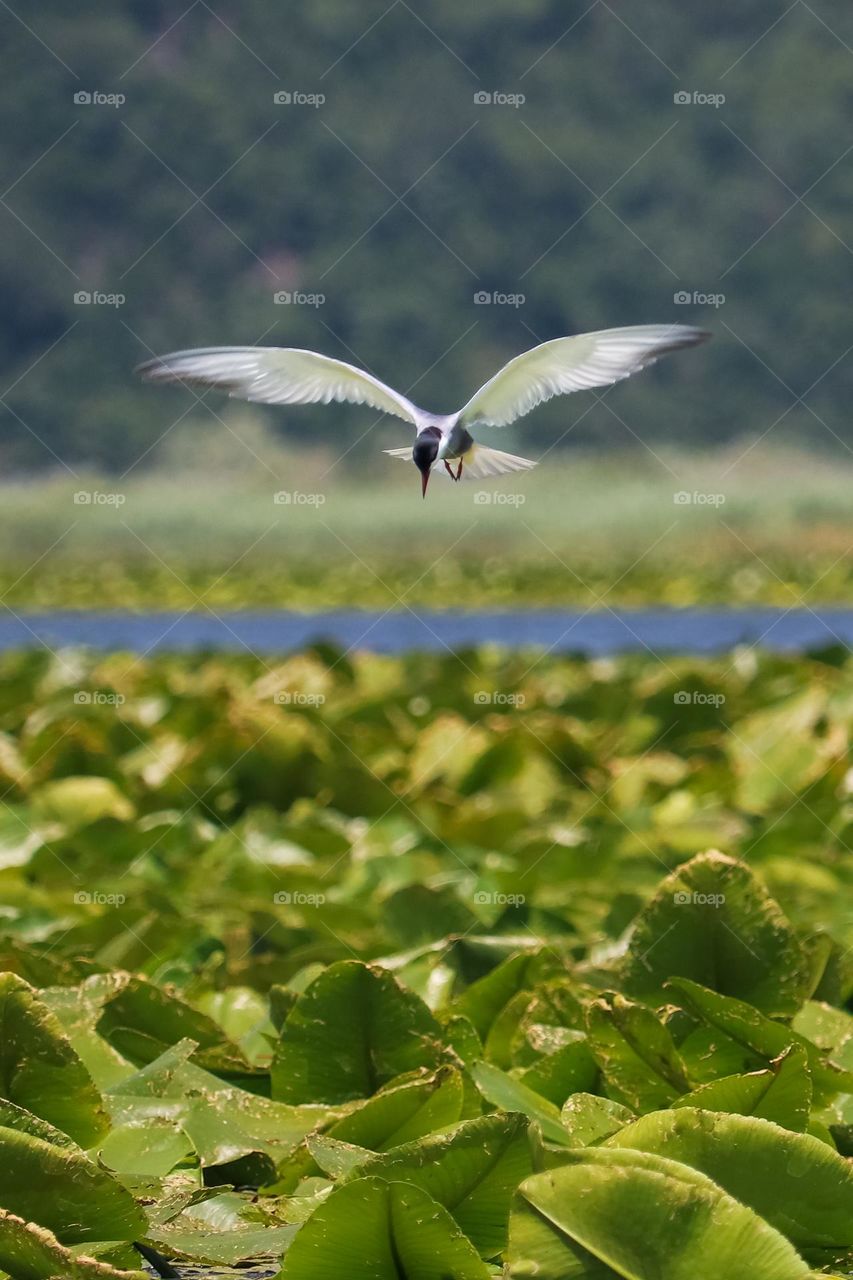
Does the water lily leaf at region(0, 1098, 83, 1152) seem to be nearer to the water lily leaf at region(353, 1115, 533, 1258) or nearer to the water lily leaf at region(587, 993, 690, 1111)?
the water lily leaf at region(353, 1115, 533, 1258)

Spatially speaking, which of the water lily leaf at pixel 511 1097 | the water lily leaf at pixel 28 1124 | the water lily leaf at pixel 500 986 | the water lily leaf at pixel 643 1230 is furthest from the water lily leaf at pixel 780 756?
the water lily leaf at pixel 643 1230

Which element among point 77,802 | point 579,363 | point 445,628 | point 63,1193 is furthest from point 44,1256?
point 445,628

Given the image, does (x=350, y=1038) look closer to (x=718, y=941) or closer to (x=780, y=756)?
(x=718, y=941)

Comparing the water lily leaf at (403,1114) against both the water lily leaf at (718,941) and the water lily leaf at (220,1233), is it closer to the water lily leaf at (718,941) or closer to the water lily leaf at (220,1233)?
the water lily leaf at (220,1233)

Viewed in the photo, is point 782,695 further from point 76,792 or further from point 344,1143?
point 344,1143

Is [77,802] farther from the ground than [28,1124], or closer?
closer
